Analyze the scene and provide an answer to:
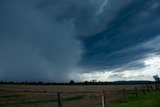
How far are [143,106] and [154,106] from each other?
71 cm

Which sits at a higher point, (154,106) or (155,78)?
(155,78)

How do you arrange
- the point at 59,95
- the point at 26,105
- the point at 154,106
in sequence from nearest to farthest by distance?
the point at 59,95 < the point at 154,106 < the point at 26,105

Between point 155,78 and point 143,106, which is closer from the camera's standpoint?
point 143,106

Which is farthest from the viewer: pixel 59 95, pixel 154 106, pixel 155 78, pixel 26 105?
pixel 155 78

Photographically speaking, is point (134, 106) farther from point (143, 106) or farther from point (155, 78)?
point (155, 78)

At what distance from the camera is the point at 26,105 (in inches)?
1543

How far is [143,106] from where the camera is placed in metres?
20.4

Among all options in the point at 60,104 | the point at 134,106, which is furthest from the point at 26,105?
the point at 60,104

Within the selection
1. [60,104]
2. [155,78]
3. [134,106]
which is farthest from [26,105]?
[155,78]

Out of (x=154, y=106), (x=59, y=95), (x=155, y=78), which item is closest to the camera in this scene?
(x=59, y=95)

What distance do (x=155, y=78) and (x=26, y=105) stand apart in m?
91.0

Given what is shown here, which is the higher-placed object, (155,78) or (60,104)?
(155,78)

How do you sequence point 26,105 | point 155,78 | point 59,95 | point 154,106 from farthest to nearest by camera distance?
point 155,78, point 26,105, point 154,106, point 59,95

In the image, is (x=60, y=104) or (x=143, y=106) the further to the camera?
(x=143, y=106)
